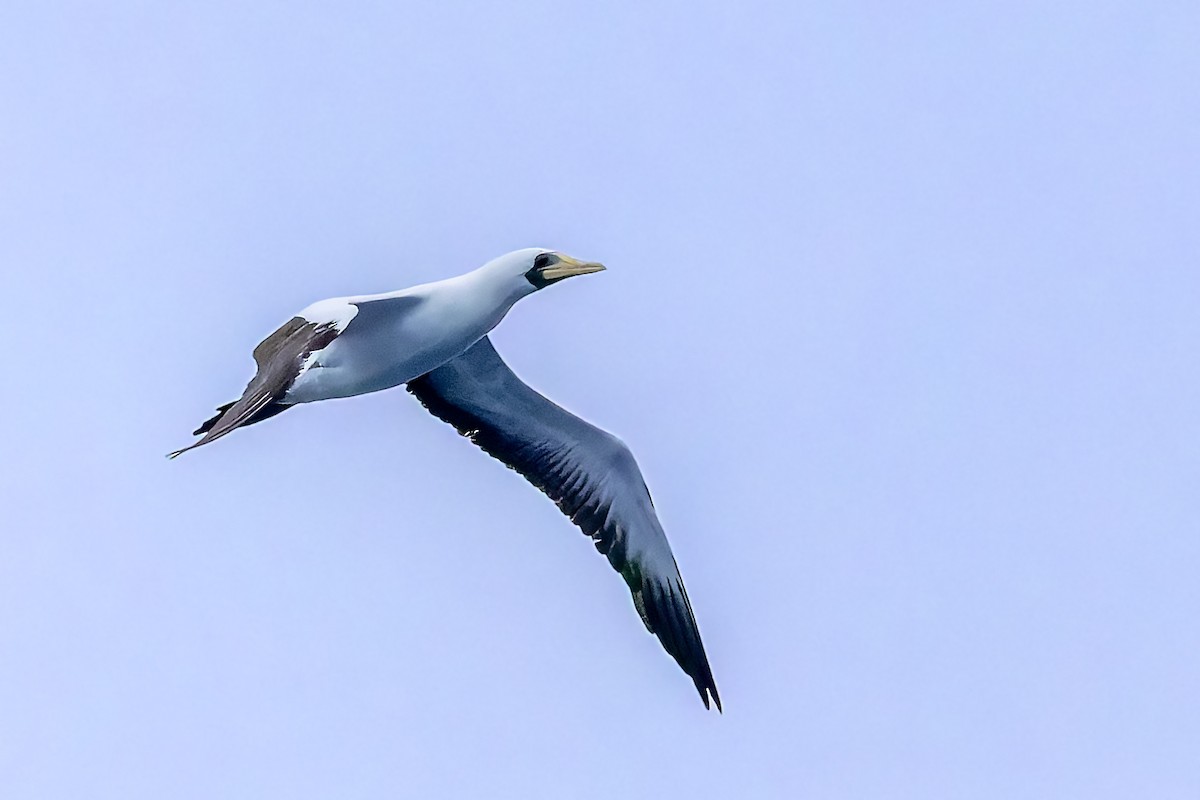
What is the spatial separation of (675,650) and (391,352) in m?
5.21

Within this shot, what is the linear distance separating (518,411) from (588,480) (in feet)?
3.73

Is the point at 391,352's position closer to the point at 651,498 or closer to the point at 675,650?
the point at 651,498

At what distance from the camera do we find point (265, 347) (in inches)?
679

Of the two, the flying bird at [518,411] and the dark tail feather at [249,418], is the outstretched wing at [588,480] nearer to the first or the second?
the flying bird at [518,411]

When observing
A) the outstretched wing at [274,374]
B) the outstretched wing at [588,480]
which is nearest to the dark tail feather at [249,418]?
the outstretched wing at [274,374]

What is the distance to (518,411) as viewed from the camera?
760 inches

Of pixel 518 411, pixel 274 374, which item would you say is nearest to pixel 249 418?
pixel 274 374

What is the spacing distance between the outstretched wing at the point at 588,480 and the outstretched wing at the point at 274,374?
2662 millimetres

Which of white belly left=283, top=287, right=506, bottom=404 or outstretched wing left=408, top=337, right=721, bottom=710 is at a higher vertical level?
white belly left=283, top=287, right=506, bottom=404

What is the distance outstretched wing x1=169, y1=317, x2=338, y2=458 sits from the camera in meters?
15.8

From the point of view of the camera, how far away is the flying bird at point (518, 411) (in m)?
16.8

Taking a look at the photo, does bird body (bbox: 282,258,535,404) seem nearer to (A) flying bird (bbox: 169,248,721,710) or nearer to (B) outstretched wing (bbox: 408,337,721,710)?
(A) flying bird (bbox: 169,248,721,710)

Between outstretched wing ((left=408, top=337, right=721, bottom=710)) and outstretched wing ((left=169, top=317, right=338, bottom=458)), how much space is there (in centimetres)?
266

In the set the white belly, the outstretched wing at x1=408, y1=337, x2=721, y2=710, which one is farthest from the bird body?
the outstretched wing at x1=408, y1=337, x2=721, y2=710
